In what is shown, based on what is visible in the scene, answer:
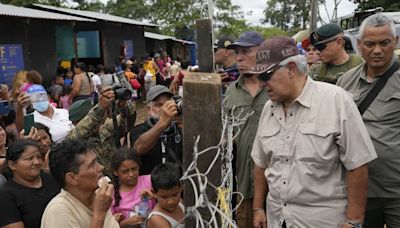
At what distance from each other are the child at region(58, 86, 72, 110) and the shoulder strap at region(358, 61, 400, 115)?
220 inches

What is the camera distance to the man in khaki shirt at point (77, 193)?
200 cm

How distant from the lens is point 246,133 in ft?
9.66

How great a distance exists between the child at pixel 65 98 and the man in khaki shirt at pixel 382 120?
5.61 m

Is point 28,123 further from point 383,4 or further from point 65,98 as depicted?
point 383,4

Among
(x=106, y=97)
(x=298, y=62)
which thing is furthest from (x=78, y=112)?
(x=298, y=62)

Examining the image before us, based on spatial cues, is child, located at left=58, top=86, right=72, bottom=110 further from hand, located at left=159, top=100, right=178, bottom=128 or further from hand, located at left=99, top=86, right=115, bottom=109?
hand, located at left=159, top=100, right=178, bottom=128

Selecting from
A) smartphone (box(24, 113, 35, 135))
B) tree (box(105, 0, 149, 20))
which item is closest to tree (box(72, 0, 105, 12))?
tree (box(105, 0, 149, 20))

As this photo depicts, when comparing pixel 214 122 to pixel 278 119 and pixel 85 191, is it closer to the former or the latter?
pixel 278 119

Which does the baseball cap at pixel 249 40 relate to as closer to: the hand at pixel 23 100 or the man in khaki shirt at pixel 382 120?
the man in khaki shirt at pixel 382 120

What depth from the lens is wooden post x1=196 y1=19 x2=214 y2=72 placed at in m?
2.18

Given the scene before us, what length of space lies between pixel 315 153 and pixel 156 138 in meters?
1.10

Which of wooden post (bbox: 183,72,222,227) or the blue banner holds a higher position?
the blue banner

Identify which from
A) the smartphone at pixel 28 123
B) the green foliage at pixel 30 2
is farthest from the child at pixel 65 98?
the green foliage at pixel 30 2

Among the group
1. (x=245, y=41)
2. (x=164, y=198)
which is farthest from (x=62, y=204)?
(x=245, y=41)
